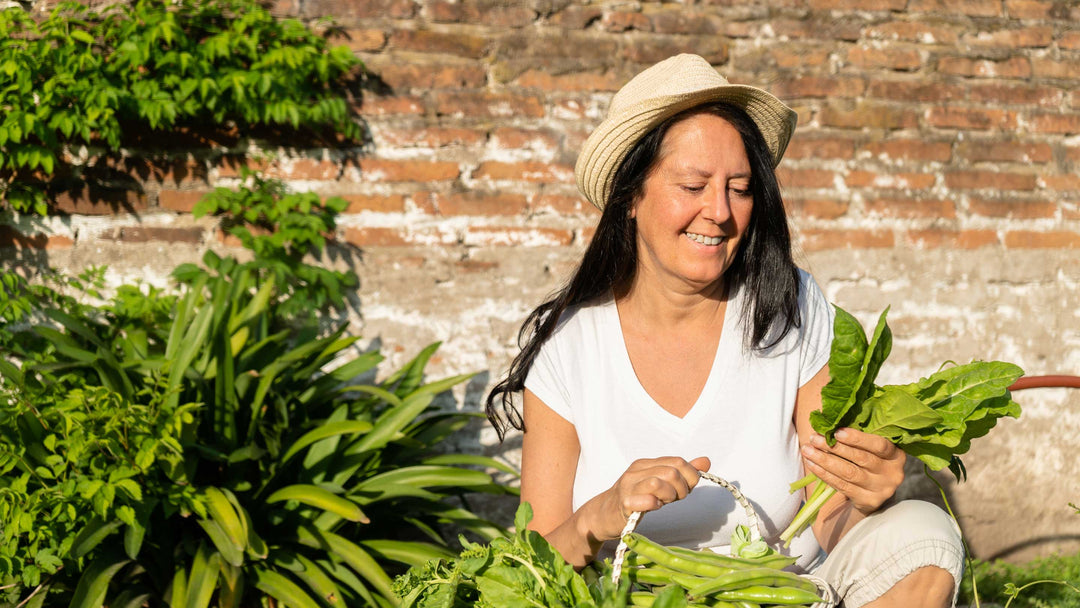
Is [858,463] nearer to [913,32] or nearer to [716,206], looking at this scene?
[716,206]

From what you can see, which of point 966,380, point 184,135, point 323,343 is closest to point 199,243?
point 184,135

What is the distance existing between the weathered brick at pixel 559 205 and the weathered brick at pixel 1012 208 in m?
1.64

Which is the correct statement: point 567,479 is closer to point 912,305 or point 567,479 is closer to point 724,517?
point 724,517

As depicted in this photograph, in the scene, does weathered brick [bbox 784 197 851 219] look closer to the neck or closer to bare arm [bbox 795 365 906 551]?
the neck

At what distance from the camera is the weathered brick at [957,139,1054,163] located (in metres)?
3.79

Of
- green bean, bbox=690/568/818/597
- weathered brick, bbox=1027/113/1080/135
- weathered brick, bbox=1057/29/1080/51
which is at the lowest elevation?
green bean, bbox=690/568/818/597

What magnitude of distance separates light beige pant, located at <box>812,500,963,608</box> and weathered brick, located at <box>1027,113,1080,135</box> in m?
2.64

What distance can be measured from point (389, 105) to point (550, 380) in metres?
1.62

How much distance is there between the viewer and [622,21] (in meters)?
3.56

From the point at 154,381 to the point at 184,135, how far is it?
102 centimetres

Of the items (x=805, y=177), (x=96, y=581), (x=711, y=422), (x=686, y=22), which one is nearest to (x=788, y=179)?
(x=805, y=177)

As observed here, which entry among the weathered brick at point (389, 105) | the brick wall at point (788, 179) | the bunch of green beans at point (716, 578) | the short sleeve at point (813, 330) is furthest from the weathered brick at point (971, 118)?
the bunch of green beans at point (716, 578)

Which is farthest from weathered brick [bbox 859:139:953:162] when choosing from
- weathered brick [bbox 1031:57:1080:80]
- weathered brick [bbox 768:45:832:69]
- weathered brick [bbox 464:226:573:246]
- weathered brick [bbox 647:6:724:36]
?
weathered brick [bbox 464:226:573:246]

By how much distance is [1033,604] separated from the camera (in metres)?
3.26
